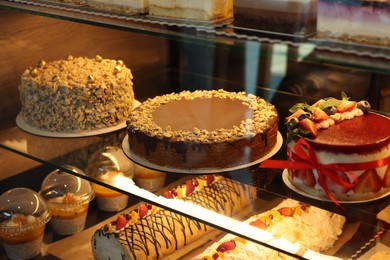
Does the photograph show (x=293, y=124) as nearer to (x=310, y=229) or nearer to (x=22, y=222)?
(x=310, y=229)

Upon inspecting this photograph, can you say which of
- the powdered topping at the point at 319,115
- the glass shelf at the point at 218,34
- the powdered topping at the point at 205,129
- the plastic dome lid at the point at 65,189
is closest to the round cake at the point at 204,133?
the powdered topping at the point at 205,129

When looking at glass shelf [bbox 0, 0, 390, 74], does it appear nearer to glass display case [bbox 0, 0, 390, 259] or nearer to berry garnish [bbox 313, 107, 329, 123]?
glass display case [bbox 0, 0, 390, 259]

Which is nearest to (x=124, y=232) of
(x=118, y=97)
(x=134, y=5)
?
(x=118, y=97)

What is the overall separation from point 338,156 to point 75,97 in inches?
26.6

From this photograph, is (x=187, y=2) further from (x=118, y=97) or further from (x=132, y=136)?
(x=118, y=97)

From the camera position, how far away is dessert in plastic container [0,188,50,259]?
66.3 inches

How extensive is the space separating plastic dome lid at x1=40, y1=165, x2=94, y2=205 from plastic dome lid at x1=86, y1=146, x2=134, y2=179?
14.7 inches

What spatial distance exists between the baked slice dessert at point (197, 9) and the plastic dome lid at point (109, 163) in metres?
0.34

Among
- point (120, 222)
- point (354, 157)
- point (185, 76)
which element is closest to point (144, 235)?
point (120, 222)

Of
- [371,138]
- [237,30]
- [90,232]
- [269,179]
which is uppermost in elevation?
[237,30]

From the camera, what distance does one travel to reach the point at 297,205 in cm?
119

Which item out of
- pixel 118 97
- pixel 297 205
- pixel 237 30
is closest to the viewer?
pixel 237 30

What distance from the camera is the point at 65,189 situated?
5.81 feet

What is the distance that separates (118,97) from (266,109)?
39cm
